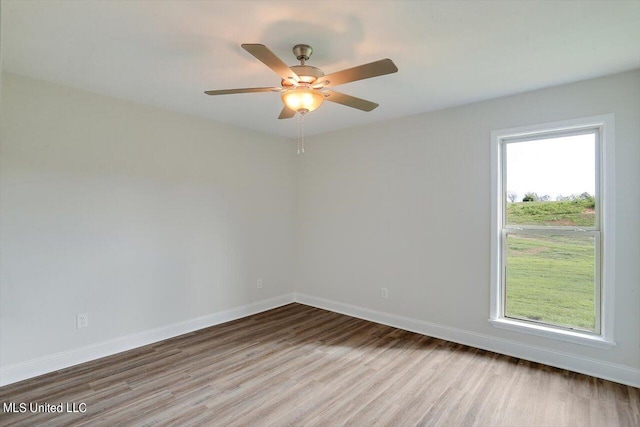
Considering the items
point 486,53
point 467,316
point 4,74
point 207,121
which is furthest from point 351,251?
point 4,74

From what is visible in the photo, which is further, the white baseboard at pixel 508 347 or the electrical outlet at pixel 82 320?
the electrical outlet at pixel 82 320

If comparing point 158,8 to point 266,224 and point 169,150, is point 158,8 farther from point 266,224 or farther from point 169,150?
point 266,224

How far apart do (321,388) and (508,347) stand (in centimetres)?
183

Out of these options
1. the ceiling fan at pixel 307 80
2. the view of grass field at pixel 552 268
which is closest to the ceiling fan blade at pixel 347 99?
the ceiling fan at pixel 307 80

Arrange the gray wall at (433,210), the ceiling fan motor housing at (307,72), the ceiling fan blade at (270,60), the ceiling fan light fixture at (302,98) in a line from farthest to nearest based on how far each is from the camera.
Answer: the gray wall at (433,210), the ceiling fan light fixture at (302,98), the ceiling fan motor housing at (307,72), the ceiling fan blade at (270,60)

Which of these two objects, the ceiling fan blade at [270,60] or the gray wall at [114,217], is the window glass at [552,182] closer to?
the ceiling fan blade at [270,60]

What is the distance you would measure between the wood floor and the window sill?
0.88 ft

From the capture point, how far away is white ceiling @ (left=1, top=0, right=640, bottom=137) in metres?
1.81

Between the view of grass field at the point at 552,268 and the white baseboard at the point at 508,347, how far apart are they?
0.27 metres

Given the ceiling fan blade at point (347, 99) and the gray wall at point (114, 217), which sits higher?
the ceiling fan blade at point (347, 99)

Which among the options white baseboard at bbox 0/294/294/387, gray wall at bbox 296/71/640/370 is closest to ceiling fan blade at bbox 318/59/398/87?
gray wall at bbox 296/71/640/370

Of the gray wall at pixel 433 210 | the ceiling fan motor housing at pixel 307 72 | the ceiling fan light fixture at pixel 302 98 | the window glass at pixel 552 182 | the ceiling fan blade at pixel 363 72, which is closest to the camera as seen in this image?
the ceiling fan blade at pixel 363 72

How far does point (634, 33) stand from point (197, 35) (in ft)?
8.86

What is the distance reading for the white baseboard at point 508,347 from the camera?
2602 millimetres
